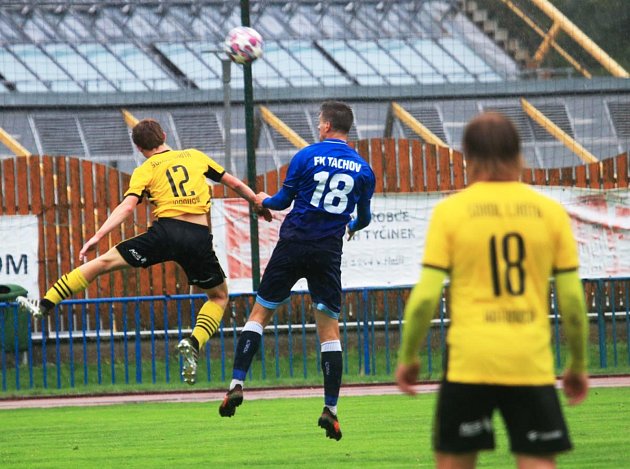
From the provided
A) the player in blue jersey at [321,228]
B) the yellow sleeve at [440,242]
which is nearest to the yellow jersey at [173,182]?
the player in blue jersey at [321,228]

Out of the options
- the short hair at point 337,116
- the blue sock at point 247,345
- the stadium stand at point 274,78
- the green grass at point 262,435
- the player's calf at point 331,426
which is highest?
the stadium stand at point 274,78

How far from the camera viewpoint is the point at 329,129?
29.2 feet

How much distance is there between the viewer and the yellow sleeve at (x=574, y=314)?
4609 mm

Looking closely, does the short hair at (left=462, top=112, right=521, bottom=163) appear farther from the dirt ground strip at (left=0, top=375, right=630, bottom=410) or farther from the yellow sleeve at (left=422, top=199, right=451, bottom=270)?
the dirt ground strip at (left=0, top=375, right=630, bottom=410)

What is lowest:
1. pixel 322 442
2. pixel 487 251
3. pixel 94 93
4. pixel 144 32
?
pixel 322 442

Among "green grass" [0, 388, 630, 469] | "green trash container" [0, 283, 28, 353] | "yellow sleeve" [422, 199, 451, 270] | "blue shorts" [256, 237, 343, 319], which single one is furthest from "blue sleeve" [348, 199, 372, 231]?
"green trash container" [0, 283, 28, 353]

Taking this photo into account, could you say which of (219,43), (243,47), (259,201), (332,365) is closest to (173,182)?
(259,201)

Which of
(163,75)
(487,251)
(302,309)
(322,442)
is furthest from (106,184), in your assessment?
(487,251)

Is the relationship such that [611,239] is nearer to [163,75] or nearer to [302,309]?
[302,309]

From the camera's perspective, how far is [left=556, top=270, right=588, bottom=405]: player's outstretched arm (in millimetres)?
4609

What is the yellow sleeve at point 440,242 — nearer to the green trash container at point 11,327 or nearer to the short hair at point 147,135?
the short hair at point 147,135

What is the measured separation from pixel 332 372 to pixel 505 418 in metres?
4.50

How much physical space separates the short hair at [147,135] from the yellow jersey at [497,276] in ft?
18.2

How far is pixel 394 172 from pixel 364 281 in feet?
5.35
